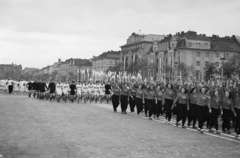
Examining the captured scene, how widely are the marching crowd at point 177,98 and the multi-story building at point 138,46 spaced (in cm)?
8200

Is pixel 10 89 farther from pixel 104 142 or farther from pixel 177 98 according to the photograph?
pixel 104 142

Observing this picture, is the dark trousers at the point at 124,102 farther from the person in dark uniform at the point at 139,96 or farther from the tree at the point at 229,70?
the tree at the point at 229,70

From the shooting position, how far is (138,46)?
12481cm

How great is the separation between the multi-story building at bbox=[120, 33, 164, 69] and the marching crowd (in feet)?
269

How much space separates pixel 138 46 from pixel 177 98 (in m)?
109

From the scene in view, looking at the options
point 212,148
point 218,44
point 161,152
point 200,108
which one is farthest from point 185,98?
point 218,44

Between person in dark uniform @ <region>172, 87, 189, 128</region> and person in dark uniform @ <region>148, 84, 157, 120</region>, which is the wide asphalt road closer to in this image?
person in dark uniform @ <region>172, 87, 189, 128</region>

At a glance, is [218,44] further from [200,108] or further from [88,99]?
[200,108]

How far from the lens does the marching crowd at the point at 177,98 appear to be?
14508 millimetres

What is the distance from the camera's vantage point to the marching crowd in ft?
47.6

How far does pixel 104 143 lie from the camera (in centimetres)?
1094

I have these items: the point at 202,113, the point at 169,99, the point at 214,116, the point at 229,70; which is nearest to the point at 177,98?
the point at 169,99

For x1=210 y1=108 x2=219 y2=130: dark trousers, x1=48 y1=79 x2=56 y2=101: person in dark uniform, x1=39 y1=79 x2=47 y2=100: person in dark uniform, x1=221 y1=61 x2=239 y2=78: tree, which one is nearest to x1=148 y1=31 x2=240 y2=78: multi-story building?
x1=221 y1=61 x2=239 y2=78: tree

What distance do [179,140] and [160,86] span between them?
8.20 m
